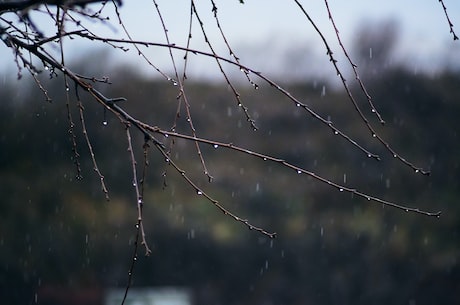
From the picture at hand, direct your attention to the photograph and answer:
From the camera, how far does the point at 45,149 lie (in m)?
11.5

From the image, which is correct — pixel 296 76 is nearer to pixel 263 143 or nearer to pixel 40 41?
pixel 263 143

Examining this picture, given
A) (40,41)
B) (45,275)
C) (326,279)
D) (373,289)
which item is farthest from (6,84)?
(40,41)

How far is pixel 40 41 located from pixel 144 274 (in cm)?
890

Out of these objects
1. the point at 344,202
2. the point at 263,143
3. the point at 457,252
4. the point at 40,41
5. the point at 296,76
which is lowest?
the point at 40,41

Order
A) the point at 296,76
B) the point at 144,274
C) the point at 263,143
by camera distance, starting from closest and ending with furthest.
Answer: the point at 144,274 → the point at 263,143 → the point at 296,76

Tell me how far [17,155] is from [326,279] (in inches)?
215

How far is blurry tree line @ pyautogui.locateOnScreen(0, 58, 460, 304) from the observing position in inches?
396

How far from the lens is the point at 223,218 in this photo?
11.3m

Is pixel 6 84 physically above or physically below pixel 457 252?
above

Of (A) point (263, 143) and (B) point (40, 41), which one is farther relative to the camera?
(A) point (263, 143)

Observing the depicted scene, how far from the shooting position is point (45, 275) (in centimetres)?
975

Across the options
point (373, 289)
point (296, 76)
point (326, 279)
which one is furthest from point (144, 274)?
point (296, 76)

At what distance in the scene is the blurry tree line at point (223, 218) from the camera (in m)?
10.1

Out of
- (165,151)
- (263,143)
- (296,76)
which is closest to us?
(165,151)
